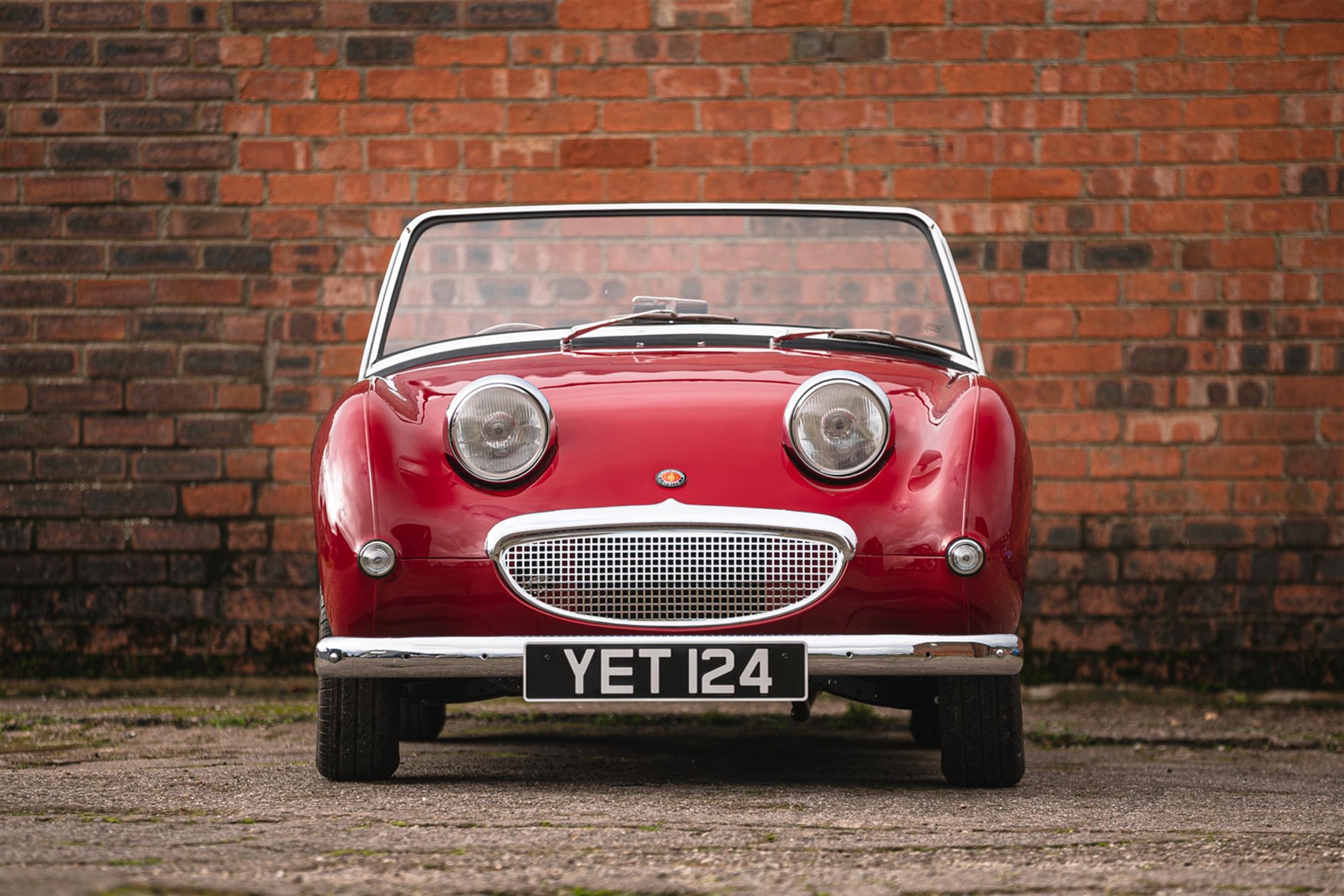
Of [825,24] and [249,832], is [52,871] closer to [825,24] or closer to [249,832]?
[249,832]

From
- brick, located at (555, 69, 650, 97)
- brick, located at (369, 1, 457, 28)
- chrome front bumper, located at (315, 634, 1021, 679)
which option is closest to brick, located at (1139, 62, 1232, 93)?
brick, located at (555, 69, 650, 97)

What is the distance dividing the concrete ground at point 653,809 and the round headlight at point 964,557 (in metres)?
0.49

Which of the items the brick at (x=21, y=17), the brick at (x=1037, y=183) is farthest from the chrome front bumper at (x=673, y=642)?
the brick at (x=21, y=17)

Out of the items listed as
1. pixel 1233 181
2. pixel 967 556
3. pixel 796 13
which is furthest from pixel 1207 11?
pixel 967 556

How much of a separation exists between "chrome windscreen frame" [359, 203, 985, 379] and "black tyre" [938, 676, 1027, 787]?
931 mm

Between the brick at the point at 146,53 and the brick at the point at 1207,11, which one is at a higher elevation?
the brick at the point at 1207,11

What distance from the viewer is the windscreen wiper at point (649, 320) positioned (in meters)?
3.86

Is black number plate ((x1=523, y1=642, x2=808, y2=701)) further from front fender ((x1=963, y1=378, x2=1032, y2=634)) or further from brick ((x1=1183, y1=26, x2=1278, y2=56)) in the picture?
brick ((x1=1183, y1=26, x2=1278, y2=56))

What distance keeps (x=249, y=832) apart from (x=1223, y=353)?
15.1 ft

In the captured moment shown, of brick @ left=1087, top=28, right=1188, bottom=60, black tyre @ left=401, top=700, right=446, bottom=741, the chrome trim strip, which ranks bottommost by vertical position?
black tyre @ left=401, top=700, right=446, bottom=741

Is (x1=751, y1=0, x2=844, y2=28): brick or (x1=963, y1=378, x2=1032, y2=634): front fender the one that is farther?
(x1=751, y1=0, x2=844, y2=28): brick

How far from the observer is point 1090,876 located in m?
2.37

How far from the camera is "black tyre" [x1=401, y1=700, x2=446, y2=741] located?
4.70 m

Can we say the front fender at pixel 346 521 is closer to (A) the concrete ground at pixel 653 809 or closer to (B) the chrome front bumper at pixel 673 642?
(B) the chrome front bumper at pixel 673 642
